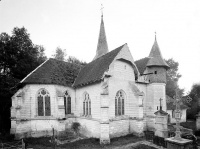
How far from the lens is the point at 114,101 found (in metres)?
16.1

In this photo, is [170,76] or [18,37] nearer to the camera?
[18,37]

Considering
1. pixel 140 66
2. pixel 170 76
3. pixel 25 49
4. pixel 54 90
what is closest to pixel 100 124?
pixel 54 90

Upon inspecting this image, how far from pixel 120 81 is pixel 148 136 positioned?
20.8ft

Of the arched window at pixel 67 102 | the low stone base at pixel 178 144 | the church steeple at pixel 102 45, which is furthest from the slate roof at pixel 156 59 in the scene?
the low stone base at pixel 178 144

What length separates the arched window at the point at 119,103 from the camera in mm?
16438

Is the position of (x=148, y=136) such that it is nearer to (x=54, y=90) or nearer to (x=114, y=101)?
(x=114, y=101)

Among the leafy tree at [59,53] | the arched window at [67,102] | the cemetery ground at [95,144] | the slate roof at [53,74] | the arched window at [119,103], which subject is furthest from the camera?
the leafy tree at [59,53]

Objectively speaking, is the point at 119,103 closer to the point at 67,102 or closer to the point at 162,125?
the point at 162,125

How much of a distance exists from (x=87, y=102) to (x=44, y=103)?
516 cm

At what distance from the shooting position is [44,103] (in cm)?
1786

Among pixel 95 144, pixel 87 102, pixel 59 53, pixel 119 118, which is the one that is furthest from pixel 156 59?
pixel 59 53

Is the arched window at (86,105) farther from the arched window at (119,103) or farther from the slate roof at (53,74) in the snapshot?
the arched window at (119,103)

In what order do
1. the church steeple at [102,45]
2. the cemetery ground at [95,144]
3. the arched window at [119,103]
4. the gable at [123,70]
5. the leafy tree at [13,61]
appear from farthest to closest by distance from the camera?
the church steeple at [102,45] < the leafy tree at [13,61] < the gable at [123,70] < the arched window at [119,103] < the cemetery ground at [95,144]

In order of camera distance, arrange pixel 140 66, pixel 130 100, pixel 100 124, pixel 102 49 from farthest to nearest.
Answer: pixel 102 49, pixel 140 66, pixel 130 100, pixel 100 124
